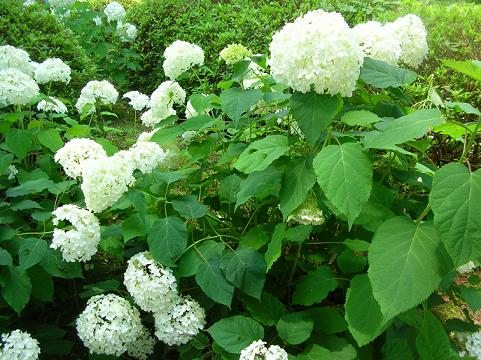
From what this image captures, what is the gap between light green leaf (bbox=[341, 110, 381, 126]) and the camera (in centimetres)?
186

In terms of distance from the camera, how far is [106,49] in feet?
22.3

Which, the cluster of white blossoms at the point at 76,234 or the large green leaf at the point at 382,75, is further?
the cluster of white blossoms at the point at 76,234

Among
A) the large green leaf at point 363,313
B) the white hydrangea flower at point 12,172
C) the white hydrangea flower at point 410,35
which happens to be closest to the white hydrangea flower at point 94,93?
the white hydrangea flower at point 12,172

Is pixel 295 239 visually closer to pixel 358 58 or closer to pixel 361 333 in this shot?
pixel 361 333

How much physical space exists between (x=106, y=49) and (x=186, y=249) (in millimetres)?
5210

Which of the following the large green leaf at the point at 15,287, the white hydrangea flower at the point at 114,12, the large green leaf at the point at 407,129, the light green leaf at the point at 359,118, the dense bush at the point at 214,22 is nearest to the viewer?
the large green leaf at the point at 407,129

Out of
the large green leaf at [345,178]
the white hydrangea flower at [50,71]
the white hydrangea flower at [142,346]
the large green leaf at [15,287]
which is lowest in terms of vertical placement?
the white hydrangea flower at [142,346]

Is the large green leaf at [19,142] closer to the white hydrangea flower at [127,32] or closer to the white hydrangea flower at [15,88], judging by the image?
the white hydrangea flower at [15,88]

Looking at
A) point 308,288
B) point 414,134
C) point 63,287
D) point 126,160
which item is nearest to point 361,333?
point 308,288

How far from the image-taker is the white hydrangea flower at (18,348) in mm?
2129

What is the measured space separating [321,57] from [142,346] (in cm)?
151

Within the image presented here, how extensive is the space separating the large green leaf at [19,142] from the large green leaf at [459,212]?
2132mm

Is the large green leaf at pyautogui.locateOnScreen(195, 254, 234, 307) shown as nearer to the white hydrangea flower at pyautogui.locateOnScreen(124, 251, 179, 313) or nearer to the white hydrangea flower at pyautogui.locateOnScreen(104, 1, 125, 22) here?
the white hydrangea flower at pyautogui.locateOnScreen(124, 251, 179, 313)

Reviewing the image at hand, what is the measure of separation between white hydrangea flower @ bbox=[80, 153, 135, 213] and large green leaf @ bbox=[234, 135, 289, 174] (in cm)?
47
